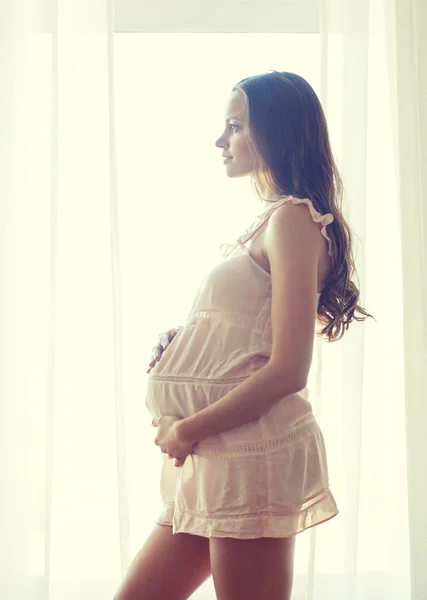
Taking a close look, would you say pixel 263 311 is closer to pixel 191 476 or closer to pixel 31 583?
pixel 191 476

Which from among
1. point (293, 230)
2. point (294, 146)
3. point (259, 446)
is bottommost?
point (259, 446)

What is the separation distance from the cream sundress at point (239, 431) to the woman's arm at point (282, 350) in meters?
0.04

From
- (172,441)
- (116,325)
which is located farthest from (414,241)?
(172,441)

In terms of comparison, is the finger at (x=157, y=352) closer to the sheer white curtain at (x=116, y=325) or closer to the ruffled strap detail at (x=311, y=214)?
the ruffled strap detail at (x=311, y=214)

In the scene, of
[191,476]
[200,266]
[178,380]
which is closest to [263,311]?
[178,380]

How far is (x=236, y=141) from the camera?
1266mm

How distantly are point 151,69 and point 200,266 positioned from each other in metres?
0.55

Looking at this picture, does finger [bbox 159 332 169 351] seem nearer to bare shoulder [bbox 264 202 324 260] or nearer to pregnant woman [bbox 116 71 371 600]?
pregnant woman [bbox 116 71 371 600]

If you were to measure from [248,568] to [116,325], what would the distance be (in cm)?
77

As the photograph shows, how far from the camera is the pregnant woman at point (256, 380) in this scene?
1077mm

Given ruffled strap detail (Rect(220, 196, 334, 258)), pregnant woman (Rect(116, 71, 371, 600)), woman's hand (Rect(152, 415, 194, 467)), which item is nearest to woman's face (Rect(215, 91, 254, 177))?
pregnant woman (Rect(116, 71, 371, 600))

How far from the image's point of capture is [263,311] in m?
1.16

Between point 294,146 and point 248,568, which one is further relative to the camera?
point 294,146

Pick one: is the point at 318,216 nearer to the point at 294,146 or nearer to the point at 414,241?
the point at 294,146
